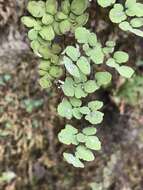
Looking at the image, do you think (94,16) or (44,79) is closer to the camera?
(44,79)

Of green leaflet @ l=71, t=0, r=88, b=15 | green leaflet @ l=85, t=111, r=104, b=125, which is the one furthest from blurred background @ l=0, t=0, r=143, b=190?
green leaflet @ l=85, t=111, r=104, b=125

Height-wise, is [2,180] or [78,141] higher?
[78,141]

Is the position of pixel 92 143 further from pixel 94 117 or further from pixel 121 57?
pixel 121 57

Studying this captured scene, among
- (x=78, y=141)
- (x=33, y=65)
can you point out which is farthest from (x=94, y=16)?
→ (x=78, y=141)

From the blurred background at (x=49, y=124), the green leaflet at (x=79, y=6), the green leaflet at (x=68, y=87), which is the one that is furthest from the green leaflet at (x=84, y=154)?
the blurred background at (x=49, y=124)

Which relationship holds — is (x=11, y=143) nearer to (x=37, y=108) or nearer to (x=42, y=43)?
(x=37, y=108)

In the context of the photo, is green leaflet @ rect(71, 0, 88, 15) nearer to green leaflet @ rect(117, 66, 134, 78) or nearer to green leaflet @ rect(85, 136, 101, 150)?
green leaflet @ rect(117, 66, 134, 78)

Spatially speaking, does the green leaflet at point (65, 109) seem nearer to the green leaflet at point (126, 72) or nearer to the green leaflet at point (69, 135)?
the green leaflet at point (69, 135)

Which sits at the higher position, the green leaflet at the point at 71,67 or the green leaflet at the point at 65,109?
the green leaflet at the point at 71,67

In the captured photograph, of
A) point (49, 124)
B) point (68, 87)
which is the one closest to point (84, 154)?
point (68, 87)
